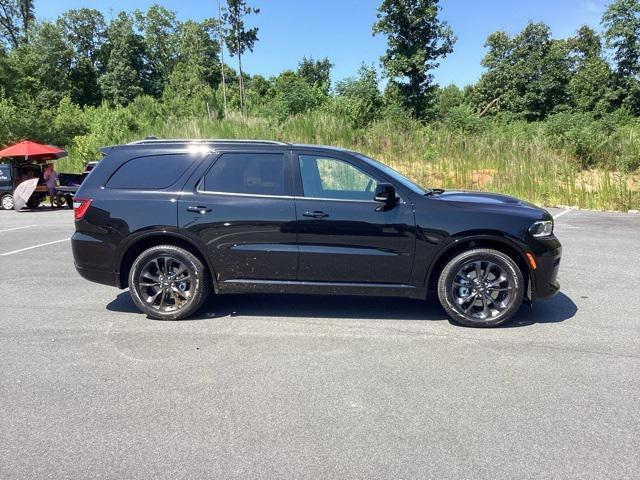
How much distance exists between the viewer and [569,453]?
113 inches

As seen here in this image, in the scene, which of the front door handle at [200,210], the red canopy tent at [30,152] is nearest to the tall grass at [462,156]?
the red canopy tent at [30,152]

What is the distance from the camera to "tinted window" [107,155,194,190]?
17.3ft

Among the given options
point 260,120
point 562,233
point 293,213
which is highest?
point 260,120

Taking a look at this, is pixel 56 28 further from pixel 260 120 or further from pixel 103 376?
pixel 103 376

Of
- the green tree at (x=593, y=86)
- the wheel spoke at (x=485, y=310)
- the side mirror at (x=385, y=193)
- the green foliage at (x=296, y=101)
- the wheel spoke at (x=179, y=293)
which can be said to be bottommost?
the wheel spoke at (x=485, y=310)

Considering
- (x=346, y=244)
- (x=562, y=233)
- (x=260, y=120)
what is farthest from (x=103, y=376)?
(x=260, y=120)

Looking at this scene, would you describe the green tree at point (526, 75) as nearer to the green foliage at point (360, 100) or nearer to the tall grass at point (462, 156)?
the green foliage at point (360, 100)

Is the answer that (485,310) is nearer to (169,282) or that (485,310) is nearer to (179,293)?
(179,293)

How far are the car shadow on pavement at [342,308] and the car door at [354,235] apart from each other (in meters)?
0.56

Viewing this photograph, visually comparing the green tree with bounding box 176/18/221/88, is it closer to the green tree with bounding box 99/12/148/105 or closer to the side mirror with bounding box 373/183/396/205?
the green tree with bounding box 99/12/148/105

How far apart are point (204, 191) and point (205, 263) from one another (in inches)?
29.3

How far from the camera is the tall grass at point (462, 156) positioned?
16641mm

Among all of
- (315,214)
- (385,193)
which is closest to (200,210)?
(315,214)

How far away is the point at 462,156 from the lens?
19156 millimetres
